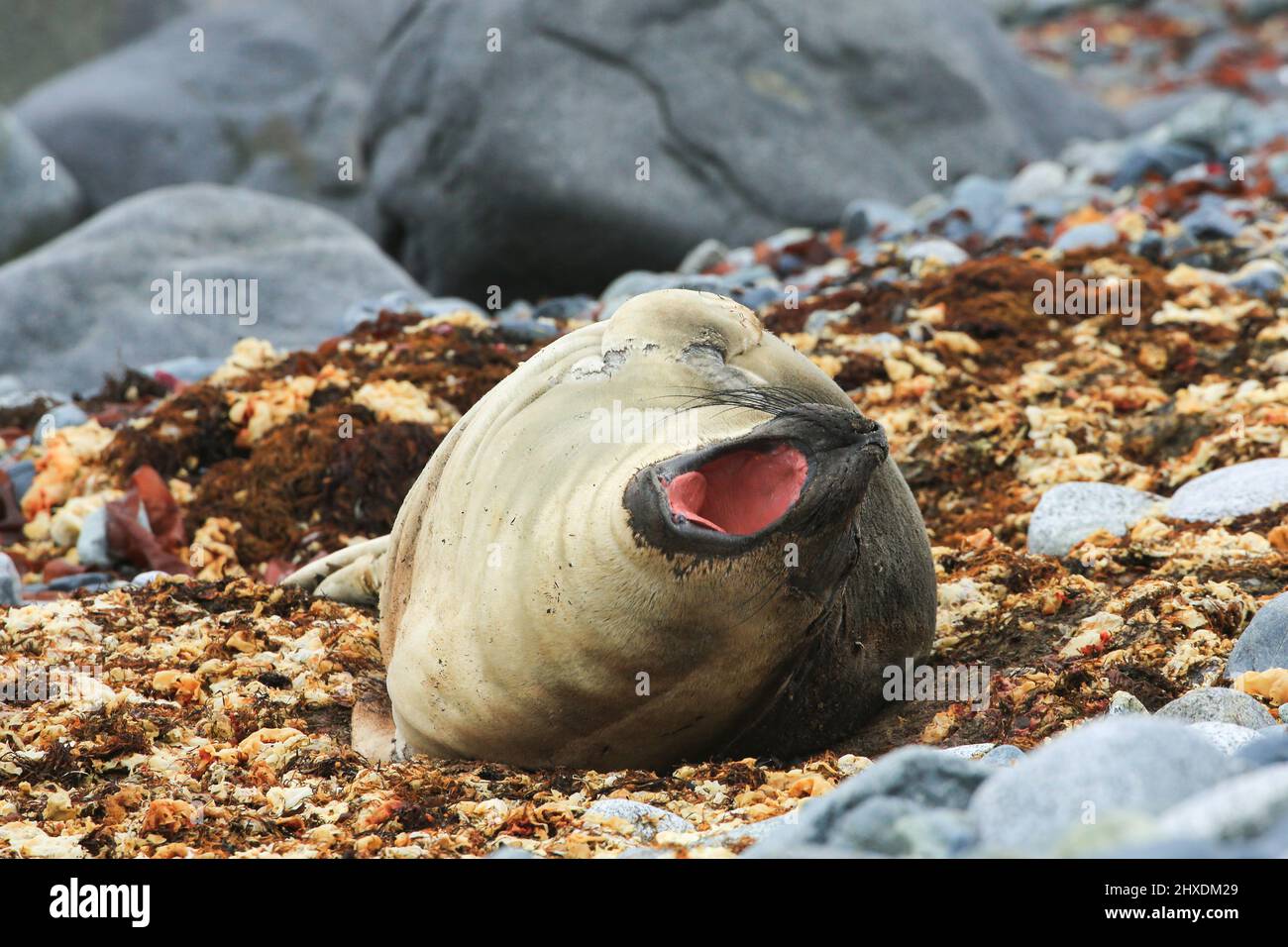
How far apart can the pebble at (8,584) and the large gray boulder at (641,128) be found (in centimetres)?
550

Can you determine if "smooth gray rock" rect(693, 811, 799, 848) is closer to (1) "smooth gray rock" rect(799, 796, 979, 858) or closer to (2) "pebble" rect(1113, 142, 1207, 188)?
(1) "smooth gray rock" rect(799, 796, 979, 858)

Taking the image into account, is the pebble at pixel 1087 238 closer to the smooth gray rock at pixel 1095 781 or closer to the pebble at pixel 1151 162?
the pebble at pixel 1151 162

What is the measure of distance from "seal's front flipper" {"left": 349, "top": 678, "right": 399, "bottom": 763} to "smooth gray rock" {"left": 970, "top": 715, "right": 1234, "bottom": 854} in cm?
193

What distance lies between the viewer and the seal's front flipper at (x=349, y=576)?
4.84 meters

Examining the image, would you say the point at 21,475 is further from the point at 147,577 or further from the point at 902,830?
the point at 902,830

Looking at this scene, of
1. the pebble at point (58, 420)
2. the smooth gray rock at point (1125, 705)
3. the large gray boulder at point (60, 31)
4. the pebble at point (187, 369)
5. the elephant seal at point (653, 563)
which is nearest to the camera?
the elephant seal at point (653, 563)

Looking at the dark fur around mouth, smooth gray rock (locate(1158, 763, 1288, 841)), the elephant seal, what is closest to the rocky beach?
smooth gray rock (locate(1158, 763, 1288, 841))

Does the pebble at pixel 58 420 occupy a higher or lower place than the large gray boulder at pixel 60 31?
lower

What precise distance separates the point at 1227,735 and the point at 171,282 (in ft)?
22.2

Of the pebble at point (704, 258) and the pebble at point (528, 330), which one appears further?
the pebble at point (704, 258)

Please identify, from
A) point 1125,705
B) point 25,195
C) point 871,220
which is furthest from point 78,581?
point 25,195

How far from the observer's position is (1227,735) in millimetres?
2936

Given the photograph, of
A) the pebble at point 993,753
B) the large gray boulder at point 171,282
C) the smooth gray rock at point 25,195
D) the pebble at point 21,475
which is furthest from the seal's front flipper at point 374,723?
the smooth gray rock at point 25,195
